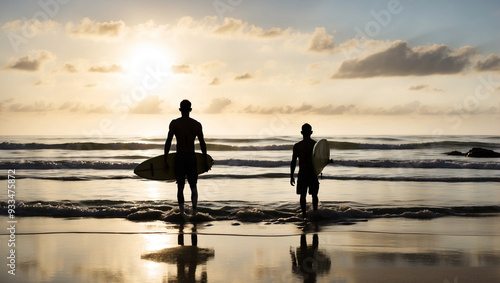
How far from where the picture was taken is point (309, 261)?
6.25 m

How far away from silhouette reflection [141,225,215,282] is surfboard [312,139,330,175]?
11.3 feet

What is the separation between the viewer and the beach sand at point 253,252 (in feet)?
18.3

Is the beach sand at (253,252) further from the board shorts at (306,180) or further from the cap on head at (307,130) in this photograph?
the cap on head at (307,130)

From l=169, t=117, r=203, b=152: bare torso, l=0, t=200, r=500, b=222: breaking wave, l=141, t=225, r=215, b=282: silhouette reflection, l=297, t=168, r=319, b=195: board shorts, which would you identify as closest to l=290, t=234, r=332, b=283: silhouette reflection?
l=141, t=225, r=215, b=282: silhouette reflection

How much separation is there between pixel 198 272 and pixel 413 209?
7087 millimetres

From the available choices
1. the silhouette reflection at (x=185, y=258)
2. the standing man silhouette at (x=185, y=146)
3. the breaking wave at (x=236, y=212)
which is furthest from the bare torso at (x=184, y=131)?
the silhouette reflection at (x=185, y=258)

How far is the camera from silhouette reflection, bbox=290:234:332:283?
5.64 meters

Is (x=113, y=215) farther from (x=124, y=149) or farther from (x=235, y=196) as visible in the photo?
(x=124, y=149)

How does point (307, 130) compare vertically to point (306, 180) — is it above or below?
above

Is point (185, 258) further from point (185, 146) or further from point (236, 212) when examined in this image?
point (236, 212)

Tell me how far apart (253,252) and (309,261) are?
90 centimetres

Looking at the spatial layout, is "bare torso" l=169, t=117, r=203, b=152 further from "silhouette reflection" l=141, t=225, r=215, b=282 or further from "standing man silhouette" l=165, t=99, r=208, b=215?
"silhouette reflection" l=141, t=225, r=215, b=282

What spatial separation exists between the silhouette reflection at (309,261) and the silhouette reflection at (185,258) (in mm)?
1061

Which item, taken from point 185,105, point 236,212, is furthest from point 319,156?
point 185,105
